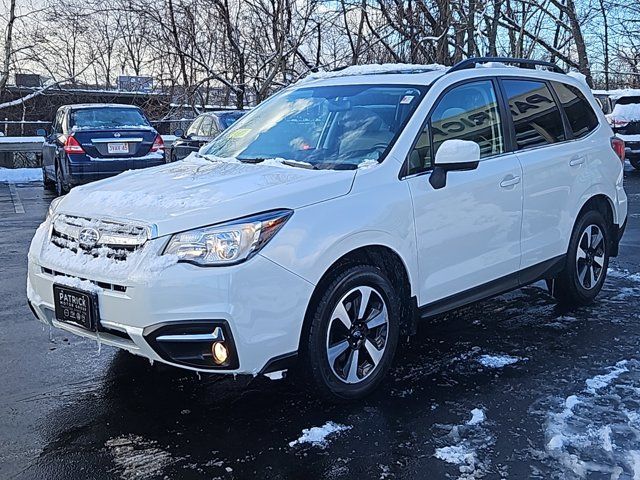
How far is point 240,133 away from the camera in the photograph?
516 centimetres

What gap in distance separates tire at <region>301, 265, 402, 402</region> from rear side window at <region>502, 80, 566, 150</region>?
1747 mm

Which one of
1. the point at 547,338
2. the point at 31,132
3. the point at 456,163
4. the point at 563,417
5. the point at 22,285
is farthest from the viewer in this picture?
the point at 31,132

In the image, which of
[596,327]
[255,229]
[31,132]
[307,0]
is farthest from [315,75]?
[31,132]

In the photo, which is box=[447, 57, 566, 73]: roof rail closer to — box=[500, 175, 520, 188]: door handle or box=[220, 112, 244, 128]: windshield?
box=[500, 175, 520, 188]: door handle

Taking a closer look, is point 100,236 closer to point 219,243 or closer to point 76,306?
point 76,306

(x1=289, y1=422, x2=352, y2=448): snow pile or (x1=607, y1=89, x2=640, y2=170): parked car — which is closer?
(x1=289, y1=422, x2=352, y2=448): snow pile

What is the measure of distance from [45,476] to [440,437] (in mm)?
1823

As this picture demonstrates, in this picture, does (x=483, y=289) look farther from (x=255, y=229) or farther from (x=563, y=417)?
(x=255, y=229)

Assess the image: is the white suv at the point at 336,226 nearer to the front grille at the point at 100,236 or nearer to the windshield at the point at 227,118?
the front grille at the point at 100,236

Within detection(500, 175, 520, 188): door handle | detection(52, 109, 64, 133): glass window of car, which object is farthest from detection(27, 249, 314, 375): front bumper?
detection(52, 109, 64, 133): glass window of car

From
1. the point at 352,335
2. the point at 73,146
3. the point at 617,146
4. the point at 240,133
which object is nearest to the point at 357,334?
the point at 352,335

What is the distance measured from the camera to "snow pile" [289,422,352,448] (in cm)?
342

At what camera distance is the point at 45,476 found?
3125 millimetres

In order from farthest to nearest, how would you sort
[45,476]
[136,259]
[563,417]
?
[563,417]
[136,259]
[45,476]
